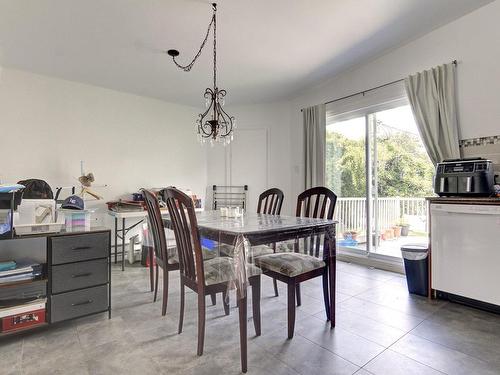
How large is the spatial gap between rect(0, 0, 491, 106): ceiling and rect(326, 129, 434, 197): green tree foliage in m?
1.04

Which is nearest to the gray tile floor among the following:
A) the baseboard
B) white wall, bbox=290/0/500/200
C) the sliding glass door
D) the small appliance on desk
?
the baseboard

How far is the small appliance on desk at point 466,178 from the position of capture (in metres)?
2.20

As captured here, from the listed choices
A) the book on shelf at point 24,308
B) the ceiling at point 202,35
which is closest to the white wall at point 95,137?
the ceiling at point 202,35

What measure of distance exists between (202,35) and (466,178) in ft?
8.86

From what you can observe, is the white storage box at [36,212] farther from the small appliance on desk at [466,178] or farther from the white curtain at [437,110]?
the white curtain at [437,110]

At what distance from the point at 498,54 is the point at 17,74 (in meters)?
5.15

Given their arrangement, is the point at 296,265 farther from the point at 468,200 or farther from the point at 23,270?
the point at 23,270

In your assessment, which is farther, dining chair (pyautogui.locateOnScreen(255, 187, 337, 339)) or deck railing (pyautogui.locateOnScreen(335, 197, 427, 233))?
deck railing (pyautogui.locateOnScreen(335, 197, 427, 233))

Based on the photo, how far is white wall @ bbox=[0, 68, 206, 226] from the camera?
344 centimetres

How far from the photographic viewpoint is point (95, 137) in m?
3.99

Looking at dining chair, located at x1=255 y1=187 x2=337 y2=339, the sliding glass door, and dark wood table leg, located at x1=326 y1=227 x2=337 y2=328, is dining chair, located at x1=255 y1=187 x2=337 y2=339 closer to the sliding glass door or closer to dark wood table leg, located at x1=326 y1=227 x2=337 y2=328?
dark wood table leg, located at x1=326 y1=227 x2=337 y2=328

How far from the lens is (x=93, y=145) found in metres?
3.97

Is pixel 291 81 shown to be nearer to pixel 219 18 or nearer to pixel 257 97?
pixel 257 97

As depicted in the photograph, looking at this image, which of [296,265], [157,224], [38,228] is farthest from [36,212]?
[296,265]
